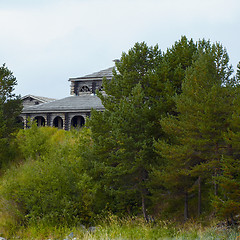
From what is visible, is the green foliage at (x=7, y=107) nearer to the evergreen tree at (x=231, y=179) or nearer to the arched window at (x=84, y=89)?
the arched window at (x=84, y=89)

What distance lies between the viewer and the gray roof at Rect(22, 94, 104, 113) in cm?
3422

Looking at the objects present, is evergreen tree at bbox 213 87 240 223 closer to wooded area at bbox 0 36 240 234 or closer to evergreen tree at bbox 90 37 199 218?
wooded area at bbox 0 36 240 234

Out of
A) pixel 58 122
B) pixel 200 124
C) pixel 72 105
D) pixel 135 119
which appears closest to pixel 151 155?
pixel 135 119

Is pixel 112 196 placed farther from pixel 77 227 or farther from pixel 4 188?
pixel 4 188

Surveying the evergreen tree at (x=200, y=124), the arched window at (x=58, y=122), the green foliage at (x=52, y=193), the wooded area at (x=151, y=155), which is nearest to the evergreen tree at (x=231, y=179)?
the wooded area at (x=151, y=155)

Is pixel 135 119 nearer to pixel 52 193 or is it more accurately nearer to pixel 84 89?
pixel 52 193

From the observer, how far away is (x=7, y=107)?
27.2 metres

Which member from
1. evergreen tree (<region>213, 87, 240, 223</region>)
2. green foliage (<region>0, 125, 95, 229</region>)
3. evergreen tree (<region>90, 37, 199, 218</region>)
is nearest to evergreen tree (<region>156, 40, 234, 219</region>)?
evergreen tree (<region>213, 87, 240, 223</region>)

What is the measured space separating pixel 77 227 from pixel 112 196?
323cm

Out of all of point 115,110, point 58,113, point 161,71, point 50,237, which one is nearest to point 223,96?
point 161,71

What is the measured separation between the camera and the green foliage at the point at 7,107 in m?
26.3

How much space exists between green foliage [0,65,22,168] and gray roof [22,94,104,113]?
762 centimetres

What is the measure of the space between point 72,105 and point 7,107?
939 cm

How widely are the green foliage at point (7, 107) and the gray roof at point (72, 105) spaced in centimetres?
762
